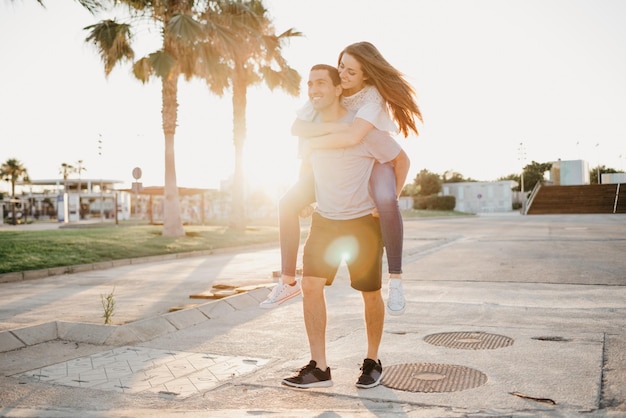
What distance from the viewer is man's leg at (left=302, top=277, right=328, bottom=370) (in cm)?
347

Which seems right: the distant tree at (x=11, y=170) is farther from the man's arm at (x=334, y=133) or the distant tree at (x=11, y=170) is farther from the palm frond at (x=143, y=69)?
the man's arm at (x=334, y=133)

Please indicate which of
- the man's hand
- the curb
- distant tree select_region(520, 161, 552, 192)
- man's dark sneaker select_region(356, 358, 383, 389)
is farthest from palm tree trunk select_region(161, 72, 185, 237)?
distant tree select_region(520, 161, 552, 192)

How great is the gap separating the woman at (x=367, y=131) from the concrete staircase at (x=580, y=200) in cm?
5039

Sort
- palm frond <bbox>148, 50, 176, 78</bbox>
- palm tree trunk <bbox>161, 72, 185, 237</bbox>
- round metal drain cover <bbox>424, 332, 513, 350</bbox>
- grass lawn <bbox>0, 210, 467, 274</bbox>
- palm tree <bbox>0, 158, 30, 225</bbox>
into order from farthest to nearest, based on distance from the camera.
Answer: palm tree <bbox>0, 158, 30, 225</bbox>
palm tree trunk <bbox>161, 72, 185, 237</bbox>
palm frond <bbox>148, 50, 176, 78</bbox>
grass lawn <bbox>0, 210, 467, 274</bbox>
round metal drain cover <bbox>424, 332, 513, 350</bbox>

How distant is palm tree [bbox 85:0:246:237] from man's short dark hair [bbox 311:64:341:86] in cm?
1574

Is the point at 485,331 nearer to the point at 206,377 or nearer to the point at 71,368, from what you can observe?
the point at 206,377

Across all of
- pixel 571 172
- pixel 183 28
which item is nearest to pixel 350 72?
pixel 183 28

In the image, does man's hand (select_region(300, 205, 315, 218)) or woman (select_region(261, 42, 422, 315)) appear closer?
woman (select_region(261, 42, 422, 315))

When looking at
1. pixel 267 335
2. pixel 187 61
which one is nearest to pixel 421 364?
pixel 267 335

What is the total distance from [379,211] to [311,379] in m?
1.03

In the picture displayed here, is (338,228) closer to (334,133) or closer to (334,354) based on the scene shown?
(334,133)

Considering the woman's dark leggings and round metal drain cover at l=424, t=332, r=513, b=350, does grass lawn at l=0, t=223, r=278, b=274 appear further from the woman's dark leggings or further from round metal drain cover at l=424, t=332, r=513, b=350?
the woman's dark leggings

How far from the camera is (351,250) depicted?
3.45 metres

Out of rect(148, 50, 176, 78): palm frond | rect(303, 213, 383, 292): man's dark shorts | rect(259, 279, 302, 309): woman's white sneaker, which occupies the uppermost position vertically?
rect(148, 50, 176, 78): palm frond
